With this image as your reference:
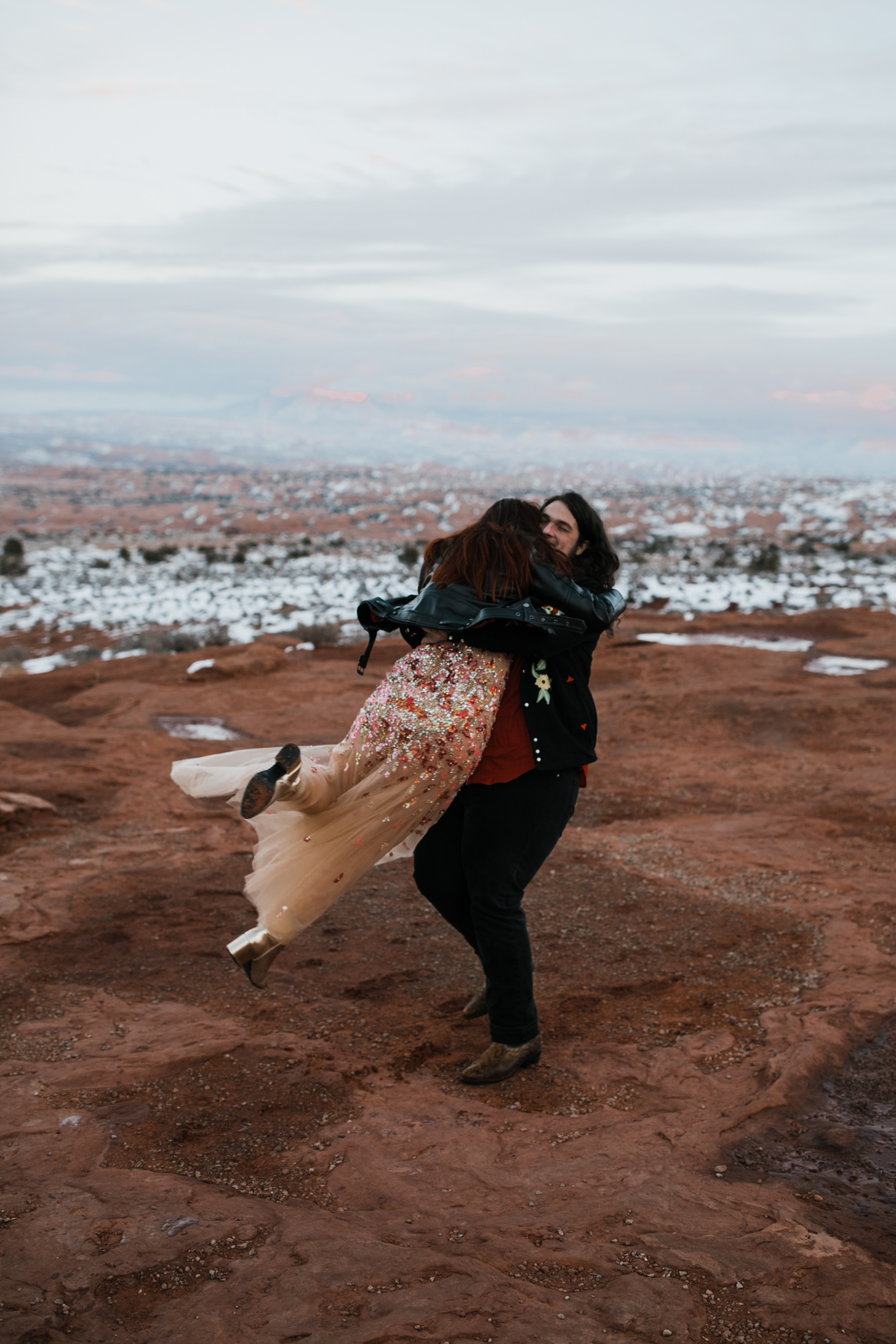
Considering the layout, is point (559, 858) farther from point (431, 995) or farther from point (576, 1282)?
point (576, 1282)

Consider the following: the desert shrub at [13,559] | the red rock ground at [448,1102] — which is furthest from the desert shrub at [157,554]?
the red rock ground at [448,1102]

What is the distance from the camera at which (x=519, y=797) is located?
3.16m

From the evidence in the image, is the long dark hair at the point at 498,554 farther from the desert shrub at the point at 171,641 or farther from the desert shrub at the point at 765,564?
the desert shrub at the point at 765,564

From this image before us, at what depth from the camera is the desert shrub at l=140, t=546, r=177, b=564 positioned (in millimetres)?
32344

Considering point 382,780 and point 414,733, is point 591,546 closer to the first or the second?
point 414,733

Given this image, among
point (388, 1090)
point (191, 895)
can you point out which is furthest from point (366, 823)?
point (191, 895)

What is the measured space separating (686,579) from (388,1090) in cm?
2371

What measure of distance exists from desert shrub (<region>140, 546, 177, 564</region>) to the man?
30.3m

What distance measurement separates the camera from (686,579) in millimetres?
25781

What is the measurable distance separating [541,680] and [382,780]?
0.63 m

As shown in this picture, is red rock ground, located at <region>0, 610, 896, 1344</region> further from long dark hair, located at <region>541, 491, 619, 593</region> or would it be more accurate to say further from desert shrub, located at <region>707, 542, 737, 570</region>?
desert shrub, located at <region>707, 542, 737, 570</region>

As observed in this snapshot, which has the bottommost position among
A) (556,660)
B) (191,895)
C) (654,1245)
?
(191,895)

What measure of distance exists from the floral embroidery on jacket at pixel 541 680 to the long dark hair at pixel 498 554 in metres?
0.25

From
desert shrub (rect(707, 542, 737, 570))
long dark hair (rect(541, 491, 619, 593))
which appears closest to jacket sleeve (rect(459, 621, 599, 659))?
long dark hair (rect(541, 491, 619, 593))
